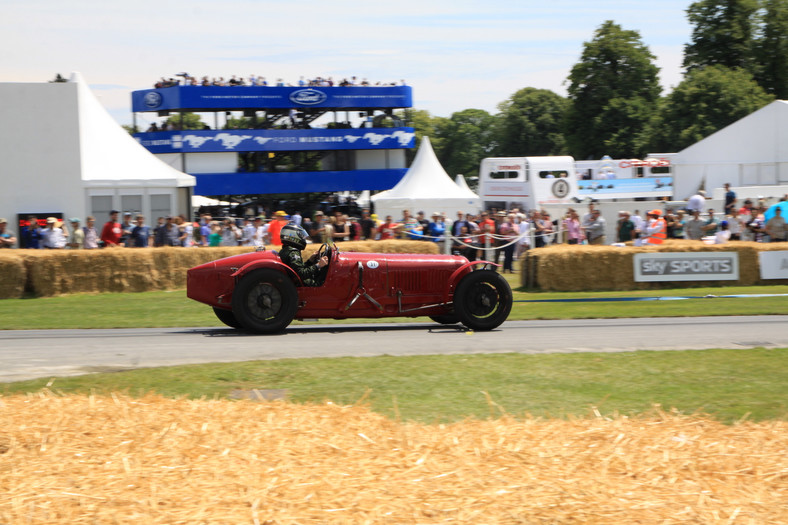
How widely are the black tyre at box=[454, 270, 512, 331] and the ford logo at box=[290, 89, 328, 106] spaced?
44.8 meters

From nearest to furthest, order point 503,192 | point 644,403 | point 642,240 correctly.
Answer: point 644,403 → point 642,240 → point 503,192

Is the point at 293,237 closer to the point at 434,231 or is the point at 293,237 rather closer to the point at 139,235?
the point at 139,235

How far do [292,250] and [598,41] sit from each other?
183 feet

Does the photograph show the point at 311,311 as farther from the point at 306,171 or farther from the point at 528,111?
the point at 528,111

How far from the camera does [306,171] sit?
2217 inches

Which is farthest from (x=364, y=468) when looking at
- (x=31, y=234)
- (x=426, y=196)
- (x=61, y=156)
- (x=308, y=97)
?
(x=308, y=97)

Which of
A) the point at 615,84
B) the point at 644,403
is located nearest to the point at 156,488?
the point at 644,403

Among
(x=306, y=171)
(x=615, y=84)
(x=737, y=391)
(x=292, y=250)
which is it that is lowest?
(x=737, y=391)

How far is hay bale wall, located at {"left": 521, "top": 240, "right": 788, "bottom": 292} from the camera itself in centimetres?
1814

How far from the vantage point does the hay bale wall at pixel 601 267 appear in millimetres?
18141

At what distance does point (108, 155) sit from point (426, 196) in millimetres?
12782

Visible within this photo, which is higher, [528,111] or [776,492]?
[528,111]

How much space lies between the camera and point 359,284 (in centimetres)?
1189

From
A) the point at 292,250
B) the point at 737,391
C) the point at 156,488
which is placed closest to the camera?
the point at 156,488
